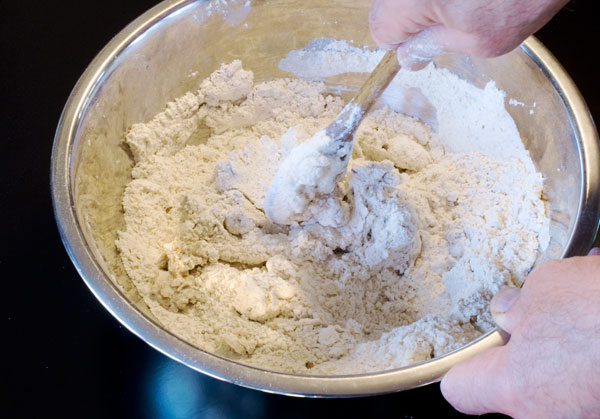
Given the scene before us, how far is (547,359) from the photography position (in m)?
0.64

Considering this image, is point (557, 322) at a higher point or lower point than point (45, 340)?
higher

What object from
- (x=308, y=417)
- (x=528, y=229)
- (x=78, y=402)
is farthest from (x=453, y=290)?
(x=78, y=402)

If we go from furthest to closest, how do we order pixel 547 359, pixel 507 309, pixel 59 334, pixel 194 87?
pixel 194 87 < pixel 59 334 < pixel 507 309 < pixel 547 359

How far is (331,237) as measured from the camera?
125 centimetres

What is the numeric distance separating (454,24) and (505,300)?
0.45 metres

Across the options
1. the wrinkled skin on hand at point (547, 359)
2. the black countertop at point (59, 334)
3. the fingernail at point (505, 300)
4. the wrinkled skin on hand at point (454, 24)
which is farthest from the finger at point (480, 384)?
the wrinkled skin on hand at point (454, 24)

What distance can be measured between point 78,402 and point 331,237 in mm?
670

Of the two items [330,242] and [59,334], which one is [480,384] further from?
[59,334]

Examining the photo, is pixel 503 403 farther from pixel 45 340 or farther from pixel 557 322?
pixel 45 340

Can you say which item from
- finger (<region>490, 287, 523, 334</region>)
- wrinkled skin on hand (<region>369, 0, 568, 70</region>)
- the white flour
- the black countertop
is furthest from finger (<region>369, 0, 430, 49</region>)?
the black countertop

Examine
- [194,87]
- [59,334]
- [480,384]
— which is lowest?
[59,334]

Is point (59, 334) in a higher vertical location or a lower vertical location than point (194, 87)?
lower

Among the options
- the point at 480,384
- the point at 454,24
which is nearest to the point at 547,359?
the point at 480,384

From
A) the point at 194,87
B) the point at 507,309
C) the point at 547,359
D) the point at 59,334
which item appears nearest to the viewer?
the point at 547,359
